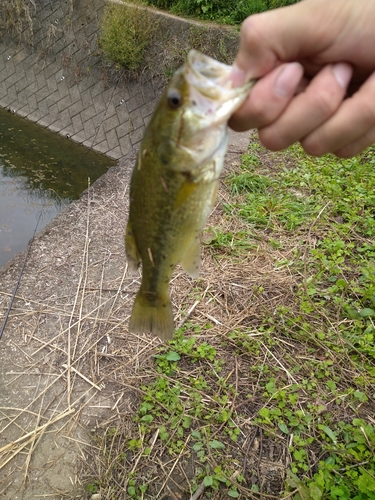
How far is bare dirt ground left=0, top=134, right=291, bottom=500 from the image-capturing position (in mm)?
2439

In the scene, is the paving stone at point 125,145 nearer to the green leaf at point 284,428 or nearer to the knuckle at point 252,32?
the green leaf at point 284,428

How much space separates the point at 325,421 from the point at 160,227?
1.84 meters

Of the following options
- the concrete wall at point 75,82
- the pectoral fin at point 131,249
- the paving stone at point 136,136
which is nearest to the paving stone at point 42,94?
the concrete wall at point 75,82

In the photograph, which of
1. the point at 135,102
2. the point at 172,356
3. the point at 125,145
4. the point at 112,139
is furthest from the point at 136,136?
the point at 172,356

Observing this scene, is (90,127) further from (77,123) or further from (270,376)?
(270,376)

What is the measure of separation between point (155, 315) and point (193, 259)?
32cm

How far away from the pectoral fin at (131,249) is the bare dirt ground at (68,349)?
1435mm

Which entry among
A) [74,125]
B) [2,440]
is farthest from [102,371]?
[74,125]

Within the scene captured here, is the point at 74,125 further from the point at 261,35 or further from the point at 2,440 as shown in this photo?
the point at 261,35

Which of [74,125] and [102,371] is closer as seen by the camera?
[102,371]

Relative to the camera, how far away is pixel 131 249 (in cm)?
Result: 164

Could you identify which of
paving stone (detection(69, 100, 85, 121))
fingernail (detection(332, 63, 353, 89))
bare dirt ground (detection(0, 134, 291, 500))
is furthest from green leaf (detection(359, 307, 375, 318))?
paving stone (detection(69, 100, 85, 121))

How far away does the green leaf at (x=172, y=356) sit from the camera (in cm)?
288

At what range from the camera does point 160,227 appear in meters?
1.49
